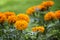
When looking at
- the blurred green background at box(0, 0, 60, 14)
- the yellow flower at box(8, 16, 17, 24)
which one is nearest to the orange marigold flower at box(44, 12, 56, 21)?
the yellow flower at box(8, 16, 17, 24)

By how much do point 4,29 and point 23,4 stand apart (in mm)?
6516

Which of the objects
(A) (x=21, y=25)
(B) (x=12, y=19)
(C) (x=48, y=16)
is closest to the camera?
(A) (x=21, y=25)

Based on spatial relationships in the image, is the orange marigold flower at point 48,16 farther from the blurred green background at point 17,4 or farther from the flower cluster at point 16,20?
the blurred green background at point 17,4

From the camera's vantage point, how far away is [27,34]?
3.38m

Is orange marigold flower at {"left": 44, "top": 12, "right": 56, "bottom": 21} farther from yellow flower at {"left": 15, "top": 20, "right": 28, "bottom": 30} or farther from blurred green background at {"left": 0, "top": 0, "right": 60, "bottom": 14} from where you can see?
blurred green background at {"left": 0, "top": 0, "right": 60, "bottom": 14}

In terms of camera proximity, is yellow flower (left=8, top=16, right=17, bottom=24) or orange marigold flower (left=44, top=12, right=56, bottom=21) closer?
yellow flower (left=8, top=16, right=17, bottom=24)

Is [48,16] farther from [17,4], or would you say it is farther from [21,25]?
[17,4]

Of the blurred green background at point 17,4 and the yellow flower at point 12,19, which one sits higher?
the yellow flower at point 12,19

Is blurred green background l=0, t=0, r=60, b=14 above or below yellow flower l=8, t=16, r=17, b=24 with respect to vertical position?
below

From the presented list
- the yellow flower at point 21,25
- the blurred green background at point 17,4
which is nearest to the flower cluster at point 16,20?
the yellow flower at point 21,25

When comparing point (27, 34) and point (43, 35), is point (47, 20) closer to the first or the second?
point (43, 35)

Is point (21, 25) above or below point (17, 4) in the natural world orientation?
above

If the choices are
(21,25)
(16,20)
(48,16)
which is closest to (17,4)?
(48,16)

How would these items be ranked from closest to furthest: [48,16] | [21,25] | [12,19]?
[21,25]
[12,19]
[48,16]
